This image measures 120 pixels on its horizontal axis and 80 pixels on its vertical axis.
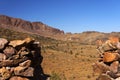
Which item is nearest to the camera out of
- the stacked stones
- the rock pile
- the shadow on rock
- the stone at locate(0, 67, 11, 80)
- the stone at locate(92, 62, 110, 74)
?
the rock pile

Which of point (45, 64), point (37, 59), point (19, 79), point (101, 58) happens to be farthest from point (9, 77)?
point (45, 64)

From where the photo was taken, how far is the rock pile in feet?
62.7

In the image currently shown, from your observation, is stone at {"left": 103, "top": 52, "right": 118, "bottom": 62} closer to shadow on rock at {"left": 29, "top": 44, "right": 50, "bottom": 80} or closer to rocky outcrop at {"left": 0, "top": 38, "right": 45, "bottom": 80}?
rocky outcrop at {"left": 0, "top": 38, "right": 45, "bottom": 80}

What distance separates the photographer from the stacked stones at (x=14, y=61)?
20.4 metres

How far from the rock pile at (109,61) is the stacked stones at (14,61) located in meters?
5.80

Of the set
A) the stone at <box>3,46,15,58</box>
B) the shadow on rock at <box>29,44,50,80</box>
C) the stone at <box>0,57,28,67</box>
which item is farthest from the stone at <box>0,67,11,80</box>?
the shadow on rock at <box>29,44,50,80</box>

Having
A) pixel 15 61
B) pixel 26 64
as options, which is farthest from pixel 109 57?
pixel 15 61

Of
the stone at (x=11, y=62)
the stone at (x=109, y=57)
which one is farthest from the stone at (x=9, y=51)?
the stone at (x=109, y=57)

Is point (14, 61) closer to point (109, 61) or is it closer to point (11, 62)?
point (11, 62)

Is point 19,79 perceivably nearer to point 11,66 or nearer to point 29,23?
point 11,66

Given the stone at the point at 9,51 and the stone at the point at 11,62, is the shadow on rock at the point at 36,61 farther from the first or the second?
the stone at the point at 9,51

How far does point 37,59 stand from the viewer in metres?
24.5

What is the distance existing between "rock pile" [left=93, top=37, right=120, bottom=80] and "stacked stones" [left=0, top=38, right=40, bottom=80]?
580 centimetres

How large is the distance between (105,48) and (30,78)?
6.87m
